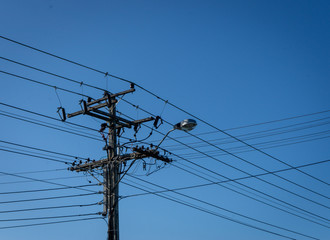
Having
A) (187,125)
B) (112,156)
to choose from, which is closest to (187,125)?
(187,125)

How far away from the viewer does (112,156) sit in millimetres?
18391

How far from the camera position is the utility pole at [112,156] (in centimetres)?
1747

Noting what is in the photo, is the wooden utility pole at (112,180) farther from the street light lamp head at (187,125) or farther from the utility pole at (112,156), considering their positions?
the street light lamp head at (187,125)

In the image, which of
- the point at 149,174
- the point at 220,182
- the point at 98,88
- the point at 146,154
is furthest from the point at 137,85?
the point at 220,182

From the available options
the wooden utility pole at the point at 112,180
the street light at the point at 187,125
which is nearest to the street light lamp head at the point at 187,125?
the street light at the point at 187,125

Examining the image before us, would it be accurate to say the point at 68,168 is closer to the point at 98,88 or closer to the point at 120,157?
the point at 120,157

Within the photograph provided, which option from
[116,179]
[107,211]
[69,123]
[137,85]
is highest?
[137,85]

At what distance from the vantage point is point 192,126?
16.2 metres

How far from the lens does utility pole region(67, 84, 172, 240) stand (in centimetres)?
1747

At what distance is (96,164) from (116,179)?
1.43m

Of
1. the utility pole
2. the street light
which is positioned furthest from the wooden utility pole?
the street light

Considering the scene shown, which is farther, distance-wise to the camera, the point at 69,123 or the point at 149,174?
the point at 149,174

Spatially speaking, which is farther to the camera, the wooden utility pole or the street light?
the wooden utility pole

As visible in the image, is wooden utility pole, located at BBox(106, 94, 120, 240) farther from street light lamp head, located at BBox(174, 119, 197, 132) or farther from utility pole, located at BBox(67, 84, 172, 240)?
street light lamp head, located at BBox(174, 119, 197, 132)
